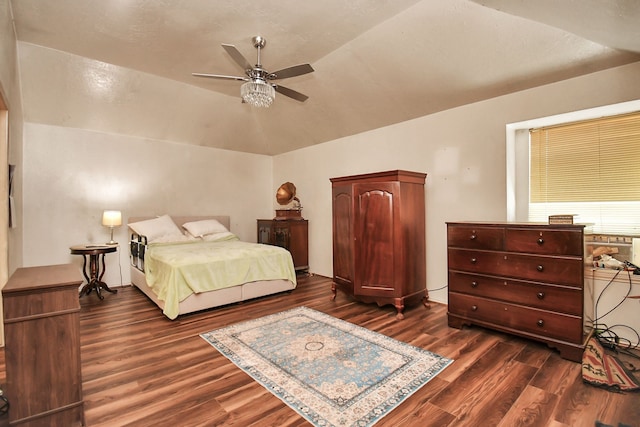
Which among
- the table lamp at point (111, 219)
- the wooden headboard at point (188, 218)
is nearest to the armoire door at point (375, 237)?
the wooden headboard at point (188, 218)

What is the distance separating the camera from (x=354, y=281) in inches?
144

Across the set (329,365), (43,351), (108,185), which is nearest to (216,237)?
(108,185)

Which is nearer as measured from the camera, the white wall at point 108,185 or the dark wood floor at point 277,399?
the dark wood floor at point 277,399

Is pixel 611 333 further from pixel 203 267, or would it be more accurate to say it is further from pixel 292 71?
pixel 203 267

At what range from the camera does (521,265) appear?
258cm

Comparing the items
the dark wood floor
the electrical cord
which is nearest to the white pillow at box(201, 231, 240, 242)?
the dark wood floor

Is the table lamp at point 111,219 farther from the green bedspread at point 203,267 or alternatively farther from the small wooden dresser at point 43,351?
the small wooden dresser at point 43,351

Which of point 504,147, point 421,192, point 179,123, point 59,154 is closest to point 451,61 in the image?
point 504,147

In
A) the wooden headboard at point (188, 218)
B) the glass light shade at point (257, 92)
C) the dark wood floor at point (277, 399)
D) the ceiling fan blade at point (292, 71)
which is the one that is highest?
the ceiling fan blade at point (292, 71)

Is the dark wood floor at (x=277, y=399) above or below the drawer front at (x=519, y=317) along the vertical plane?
below

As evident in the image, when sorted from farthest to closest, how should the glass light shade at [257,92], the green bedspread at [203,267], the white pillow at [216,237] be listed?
1. the white pillow at [216,237]
2. the green bedspread at [203,267]
3. the glass light shade at [257,92]

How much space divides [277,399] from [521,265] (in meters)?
2.25

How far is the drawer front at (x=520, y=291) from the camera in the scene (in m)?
2.33

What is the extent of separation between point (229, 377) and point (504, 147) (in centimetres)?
338
